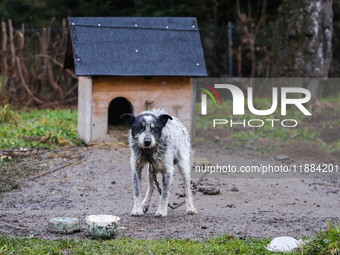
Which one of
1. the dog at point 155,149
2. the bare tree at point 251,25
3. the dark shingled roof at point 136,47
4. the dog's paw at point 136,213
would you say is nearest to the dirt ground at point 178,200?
the dog's paw at point 136,213

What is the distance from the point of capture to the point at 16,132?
12.1 m

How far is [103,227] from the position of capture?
18.1 feet

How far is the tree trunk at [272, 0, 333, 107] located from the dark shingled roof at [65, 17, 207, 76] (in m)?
4.99

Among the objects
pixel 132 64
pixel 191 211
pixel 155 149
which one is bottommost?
pixel 191 211

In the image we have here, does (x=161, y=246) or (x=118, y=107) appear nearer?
(x=161, y=246)

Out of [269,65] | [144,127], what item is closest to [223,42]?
[269,65]

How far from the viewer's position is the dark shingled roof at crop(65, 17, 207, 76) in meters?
10.8

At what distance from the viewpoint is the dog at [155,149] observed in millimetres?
6484

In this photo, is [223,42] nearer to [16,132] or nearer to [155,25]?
[155,25]

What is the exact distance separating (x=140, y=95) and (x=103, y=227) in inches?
228

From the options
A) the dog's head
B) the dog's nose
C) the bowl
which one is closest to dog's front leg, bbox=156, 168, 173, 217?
the dog's head

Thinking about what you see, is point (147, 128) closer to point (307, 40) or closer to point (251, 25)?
point (307, 40)

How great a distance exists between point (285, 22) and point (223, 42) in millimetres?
2864

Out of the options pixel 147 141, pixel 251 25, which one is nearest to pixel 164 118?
pixel 147 141
